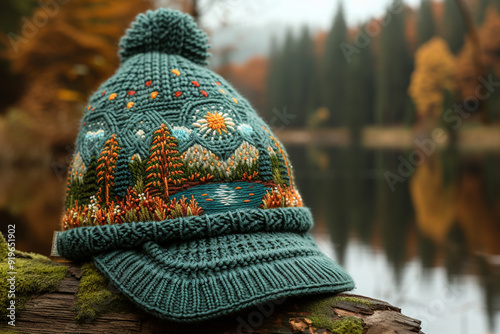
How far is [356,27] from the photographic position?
257 cm

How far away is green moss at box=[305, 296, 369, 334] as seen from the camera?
2.00 ft

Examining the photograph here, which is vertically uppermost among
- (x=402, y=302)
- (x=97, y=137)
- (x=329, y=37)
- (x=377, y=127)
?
(x=329, y=37)

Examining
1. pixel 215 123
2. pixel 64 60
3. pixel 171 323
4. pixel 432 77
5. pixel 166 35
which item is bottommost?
pixel 171 323

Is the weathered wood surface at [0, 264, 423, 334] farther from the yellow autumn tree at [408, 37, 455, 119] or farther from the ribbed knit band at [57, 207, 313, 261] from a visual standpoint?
the yellow autumn tree at [408, 37, 455, 119]

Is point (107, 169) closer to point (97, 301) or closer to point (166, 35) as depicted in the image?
point (97, 301)

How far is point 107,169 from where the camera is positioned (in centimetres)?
73

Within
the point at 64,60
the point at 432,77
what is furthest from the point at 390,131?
the point at 64,60

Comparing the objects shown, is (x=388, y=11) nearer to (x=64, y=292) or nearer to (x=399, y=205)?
(x=399, y=205)

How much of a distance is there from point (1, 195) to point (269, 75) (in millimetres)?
2158

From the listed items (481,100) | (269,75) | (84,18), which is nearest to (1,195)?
(84,18)

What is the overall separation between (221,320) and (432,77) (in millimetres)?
2309

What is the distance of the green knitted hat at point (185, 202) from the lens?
620mm

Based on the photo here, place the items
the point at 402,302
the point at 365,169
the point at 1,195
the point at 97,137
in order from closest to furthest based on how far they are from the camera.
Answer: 1. the point at 97,137
2. the point at 402,302
3. the point at 365,169
4. the point at 1,195

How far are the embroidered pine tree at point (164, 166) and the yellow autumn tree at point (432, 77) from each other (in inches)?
78.5
